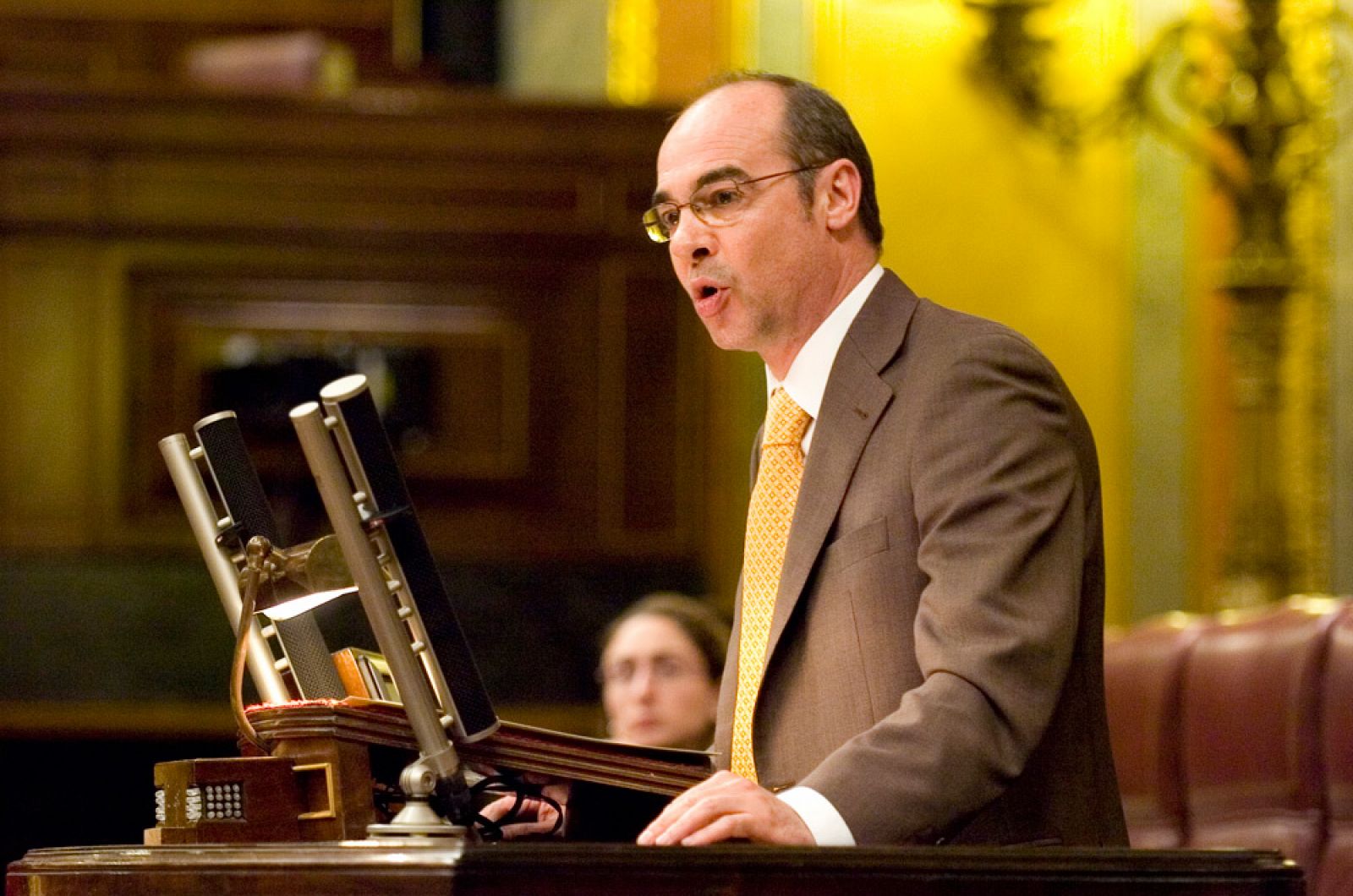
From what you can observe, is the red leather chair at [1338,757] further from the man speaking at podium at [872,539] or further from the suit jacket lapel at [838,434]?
the suit jacket lapel at [838,434]

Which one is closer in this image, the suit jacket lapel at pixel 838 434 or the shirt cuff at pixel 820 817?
the shirt cuff at pixel 820 817

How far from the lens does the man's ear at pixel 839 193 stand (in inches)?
83.0

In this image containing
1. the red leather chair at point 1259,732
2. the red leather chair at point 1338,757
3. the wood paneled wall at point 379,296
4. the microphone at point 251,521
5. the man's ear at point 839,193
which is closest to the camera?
the microphone at point 251,521

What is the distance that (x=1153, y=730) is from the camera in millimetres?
3309

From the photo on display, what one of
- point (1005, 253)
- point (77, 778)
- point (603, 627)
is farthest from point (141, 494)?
point (1005, 253)

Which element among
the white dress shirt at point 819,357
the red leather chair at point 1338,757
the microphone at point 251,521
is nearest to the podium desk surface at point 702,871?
the microphone at point 251,521

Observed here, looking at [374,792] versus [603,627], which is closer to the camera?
[374,792]

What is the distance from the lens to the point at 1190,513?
525 centimetres

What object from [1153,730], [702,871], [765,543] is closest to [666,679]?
[1153,730]

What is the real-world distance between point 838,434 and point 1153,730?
5.15 feet

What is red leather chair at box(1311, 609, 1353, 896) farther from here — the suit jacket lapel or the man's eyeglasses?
the man's eyeglasses

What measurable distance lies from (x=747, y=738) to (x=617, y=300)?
126 inches

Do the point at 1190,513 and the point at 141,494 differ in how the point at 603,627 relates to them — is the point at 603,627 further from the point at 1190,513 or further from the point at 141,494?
the point at 1190,513

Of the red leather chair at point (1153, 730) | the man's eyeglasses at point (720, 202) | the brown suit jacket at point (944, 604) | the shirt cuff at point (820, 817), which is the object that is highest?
the man's eyeglasses at point (720, 202)
